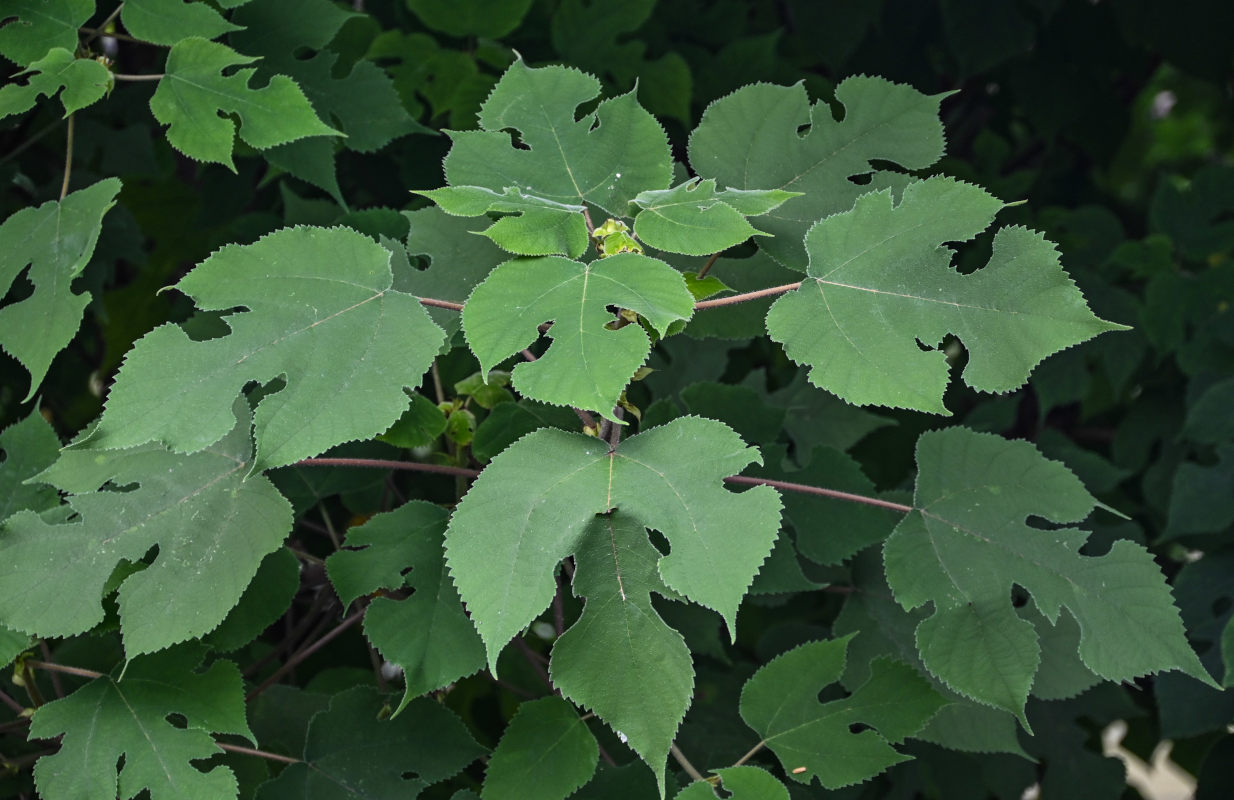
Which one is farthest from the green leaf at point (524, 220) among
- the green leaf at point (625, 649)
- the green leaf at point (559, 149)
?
the green leaf at point (625, 649)

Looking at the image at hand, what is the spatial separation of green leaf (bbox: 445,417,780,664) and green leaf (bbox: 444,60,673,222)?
347 mm

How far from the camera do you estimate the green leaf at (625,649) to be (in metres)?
1.18

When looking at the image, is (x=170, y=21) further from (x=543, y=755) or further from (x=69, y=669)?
(x=543, y=755)

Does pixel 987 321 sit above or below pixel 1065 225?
above

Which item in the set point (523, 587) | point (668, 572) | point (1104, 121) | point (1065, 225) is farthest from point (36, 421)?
point (1104, 121)

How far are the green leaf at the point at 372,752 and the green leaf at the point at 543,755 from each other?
0.38 ft

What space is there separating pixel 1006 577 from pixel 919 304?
0.40 metres

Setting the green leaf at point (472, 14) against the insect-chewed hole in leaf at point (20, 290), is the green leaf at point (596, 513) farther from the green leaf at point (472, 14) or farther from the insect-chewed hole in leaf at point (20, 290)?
the insect-chewed hole in leaf at point (20, 290)

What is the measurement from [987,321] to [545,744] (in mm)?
780

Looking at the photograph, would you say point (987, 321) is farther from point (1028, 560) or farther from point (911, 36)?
point (911, 36)

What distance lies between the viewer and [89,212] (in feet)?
5.17

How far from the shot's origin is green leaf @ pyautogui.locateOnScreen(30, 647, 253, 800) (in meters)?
1.38

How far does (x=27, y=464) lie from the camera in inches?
61.1

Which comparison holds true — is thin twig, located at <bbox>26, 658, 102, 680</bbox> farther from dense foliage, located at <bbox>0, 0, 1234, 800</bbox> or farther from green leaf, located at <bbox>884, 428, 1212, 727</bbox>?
green leaf, located at <bbox>884, 428, 1212, 727</bbox>
